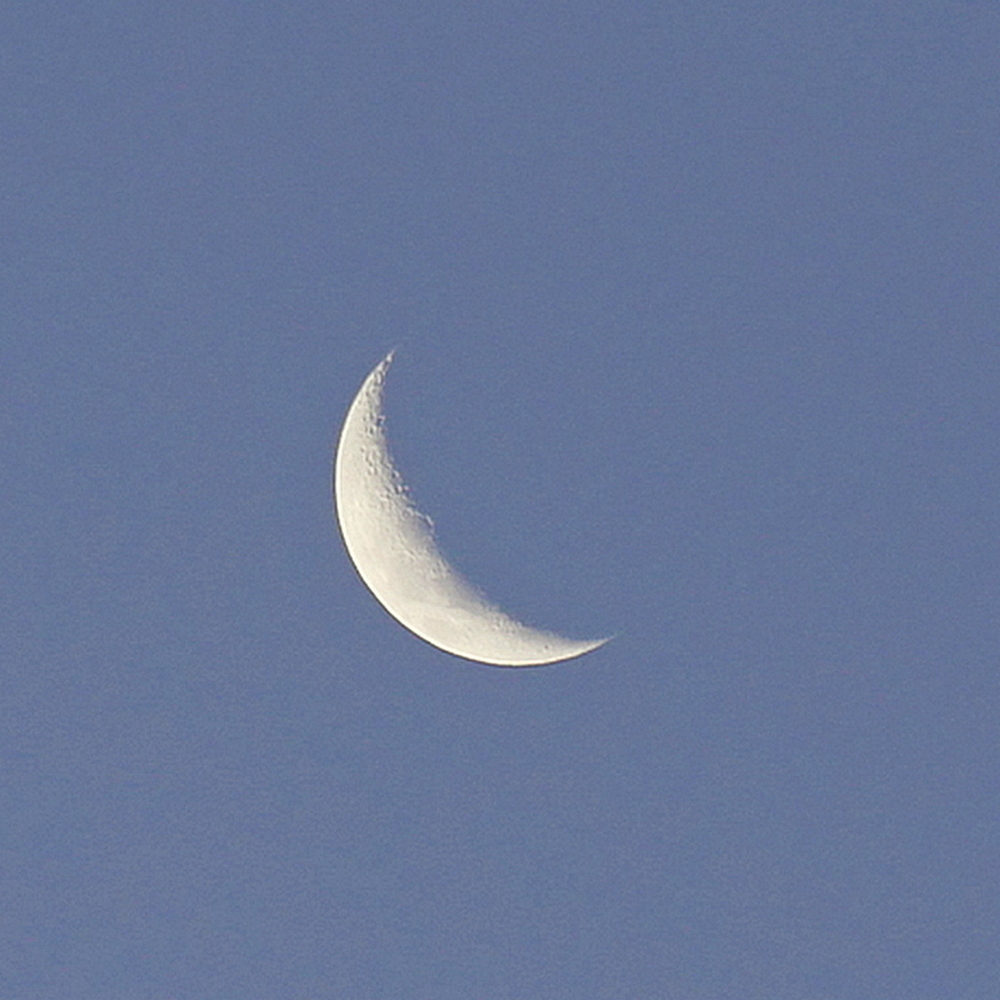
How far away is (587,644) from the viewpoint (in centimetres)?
2567

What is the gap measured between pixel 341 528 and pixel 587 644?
8.46 ft

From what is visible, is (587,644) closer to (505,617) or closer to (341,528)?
(505,617)

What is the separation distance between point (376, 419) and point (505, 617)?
2.20m

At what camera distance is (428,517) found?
82.6 feet

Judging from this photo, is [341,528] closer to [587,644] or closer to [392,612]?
[392,612]

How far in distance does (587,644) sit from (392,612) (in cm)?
187

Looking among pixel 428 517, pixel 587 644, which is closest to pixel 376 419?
pixel 428 517

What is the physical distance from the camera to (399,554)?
25.2 m

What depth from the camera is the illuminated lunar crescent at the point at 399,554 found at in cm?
2509

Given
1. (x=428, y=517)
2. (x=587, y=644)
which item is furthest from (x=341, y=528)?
(x=587, y=644)

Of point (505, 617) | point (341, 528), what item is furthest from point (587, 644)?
point (341, 528)

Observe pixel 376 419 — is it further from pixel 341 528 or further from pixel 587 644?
pixel 587 644

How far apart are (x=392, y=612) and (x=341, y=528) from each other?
93 centimetres

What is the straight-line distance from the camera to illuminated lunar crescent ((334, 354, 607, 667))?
82.3ft
